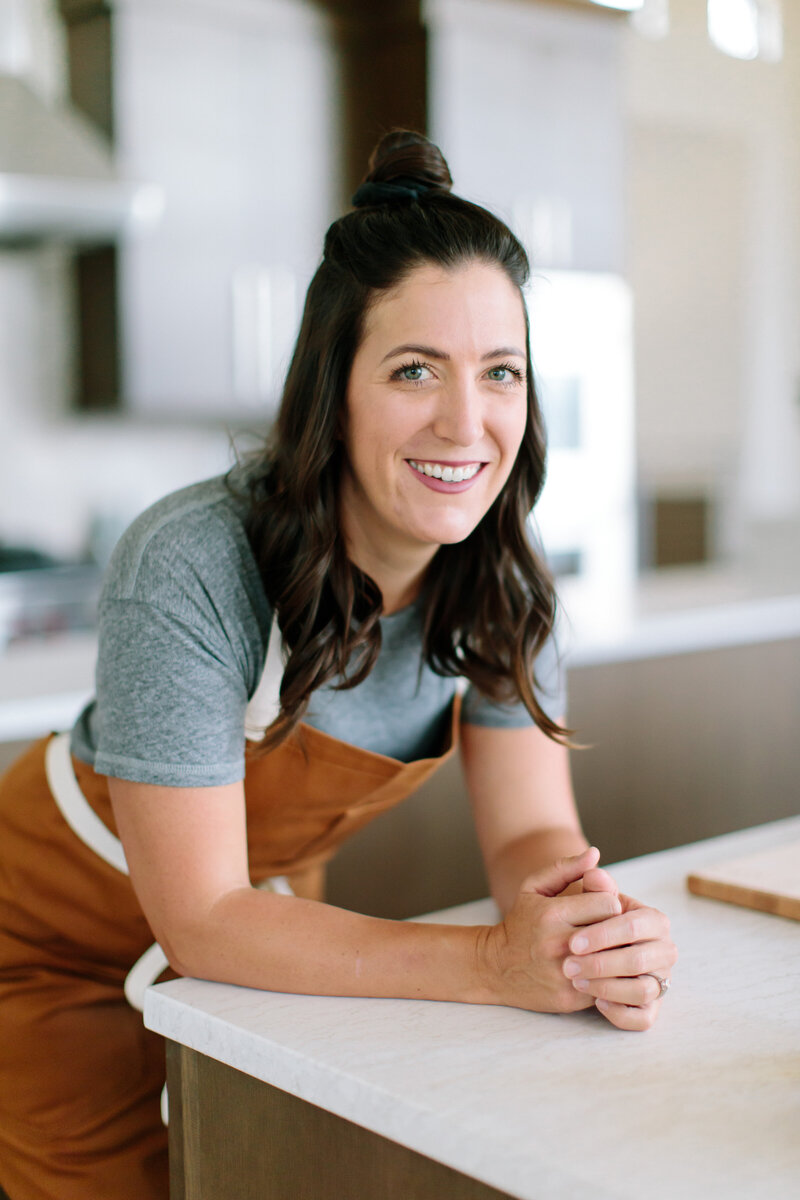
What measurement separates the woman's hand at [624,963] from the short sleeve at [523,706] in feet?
1.23

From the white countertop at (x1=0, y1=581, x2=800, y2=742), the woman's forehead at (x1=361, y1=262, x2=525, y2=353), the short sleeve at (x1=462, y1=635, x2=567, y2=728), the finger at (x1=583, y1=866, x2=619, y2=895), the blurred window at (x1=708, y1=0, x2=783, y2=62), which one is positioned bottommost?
the finger at (x1=583, y1=866, x2=619, y2=895)

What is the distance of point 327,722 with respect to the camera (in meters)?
1.16

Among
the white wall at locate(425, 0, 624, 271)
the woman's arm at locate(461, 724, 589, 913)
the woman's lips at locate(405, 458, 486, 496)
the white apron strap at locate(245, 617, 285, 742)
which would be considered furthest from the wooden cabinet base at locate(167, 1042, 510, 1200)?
the white wall at locate(425, 0, 624, 271)

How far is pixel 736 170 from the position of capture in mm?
4621

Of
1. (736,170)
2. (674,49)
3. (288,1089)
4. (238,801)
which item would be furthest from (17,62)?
(288,1089)

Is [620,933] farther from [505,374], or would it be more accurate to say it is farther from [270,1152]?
[505,374]

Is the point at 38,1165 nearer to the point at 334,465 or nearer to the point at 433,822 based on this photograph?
the point at 334,465

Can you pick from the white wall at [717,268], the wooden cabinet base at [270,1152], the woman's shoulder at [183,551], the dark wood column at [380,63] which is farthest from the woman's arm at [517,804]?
the white wall at [717,268]

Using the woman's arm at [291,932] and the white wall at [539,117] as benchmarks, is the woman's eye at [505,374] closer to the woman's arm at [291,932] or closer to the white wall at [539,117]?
the woman's arm at [291,932]

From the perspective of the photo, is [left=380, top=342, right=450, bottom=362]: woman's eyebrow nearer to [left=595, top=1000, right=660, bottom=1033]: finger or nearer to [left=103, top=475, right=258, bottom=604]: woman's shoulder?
[left=103, top=475, right=258, bottom=604]: woman's shoulder

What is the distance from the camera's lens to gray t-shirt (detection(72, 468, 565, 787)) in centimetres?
99

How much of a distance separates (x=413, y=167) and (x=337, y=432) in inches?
10.6

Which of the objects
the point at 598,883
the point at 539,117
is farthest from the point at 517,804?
the point at 539,117

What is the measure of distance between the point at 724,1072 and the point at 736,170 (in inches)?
175
